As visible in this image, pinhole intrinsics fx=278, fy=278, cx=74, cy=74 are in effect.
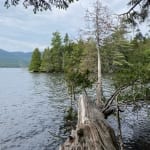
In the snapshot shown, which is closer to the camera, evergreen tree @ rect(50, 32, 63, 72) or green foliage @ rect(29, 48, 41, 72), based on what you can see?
evergreen tree @ rect(50, 32, 63, 72)

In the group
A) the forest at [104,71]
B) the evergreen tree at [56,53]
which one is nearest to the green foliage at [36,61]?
the evergreen tree at [56,53]

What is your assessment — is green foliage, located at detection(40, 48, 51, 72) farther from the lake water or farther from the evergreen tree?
the lake water

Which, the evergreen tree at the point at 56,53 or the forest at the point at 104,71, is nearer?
the forest at the point at 104,71

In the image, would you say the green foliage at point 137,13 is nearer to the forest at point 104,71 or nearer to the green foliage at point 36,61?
the forest at point 104,71

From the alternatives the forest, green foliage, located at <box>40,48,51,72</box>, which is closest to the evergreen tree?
green foliage, located at <box>40,48,51,72</box>

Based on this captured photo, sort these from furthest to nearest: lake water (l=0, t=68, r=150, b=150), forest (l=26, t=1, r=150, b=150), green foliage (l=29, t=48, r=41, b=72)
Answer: green foliage (l=29, t=48, r=41, b=72)
lake water (l=0, t=68, r=150, b=150)
forest (l=26, t=1, r=150, b=150)

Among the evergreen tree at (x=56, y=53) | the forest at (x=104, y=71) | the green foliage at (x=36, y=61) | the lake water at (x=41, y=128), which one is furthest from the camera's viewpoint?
the green foliage at (x=36, y=61)

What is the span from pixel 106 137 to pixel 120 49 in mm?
46471

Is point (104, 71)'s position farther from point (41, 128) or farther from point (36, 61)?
point (36, 61)

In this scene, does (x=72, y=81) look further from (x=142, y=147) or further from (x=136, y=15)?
(x=136, y=15)

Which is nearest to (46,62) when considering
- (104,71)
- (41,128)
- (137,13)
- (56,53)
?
(56,53)

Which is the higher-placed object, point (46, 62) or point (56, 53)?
point (56, 53)

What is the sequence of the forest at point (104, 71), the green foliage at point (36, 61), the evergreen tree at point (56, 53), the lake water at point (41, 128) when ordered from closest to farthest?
the forest at point (104, 71) → the lake water at point (41, 128) → the evergreen tree at point (56, 53) → the green foliage at point (36, 61)

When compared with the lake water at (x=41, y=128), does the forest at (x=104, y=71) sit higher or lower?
higher
